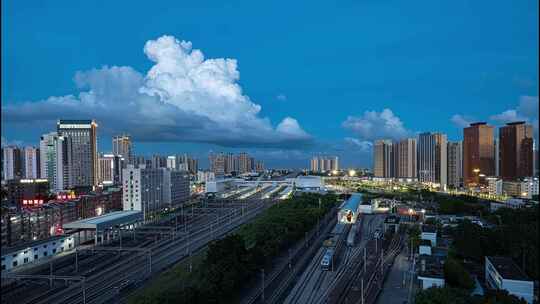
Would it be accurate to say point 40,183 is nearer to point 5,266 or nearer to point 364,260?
point 5,266

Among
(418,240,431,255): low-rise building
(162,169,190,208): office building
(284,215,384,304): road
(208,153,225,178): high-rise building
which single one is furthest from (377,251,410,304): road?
(208,153,225,178): high-rise building

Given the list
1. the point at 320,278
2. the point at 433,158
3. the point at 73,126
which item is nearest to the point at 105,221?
the point at 320,278

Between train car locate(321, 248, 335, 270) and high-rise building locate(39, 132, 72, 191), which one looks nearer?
train car locate(321, 248, 335, 270)

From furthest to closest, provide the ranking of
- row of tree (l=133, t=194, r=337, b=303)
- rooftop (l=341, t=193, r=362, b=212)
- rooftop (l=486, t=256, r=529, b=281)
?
1. rooftop (l=341, t=193, r=362, b=212)
2. rooftop (l=486, t=256, r=529, b=281)
3. row of tree (l=133, t=194, r=337, b=303)

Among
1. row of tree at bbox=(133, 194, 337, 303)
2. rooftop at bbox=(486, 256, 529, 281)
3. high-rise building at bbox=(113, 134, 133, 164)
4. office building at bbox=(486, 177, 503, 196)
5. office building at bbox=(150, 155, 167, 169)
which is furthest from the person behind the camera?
office building at bbox=(150, 155, 167, 169)

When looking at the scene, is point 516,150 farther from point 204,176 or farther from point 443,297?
point 443,297

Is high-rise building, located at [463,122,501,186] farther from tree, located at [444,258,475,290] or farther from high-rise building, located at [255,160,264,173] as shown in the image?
high-rise building, located at [255,160,264,173]

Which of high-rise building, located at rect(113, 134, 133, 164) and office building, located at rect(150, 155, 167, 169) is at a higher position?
high-rise building, located at rect(113, 134, 133, 164)

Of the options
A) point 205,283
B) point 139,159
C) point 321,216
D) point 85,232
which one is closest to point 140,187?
Result: point 85,232
